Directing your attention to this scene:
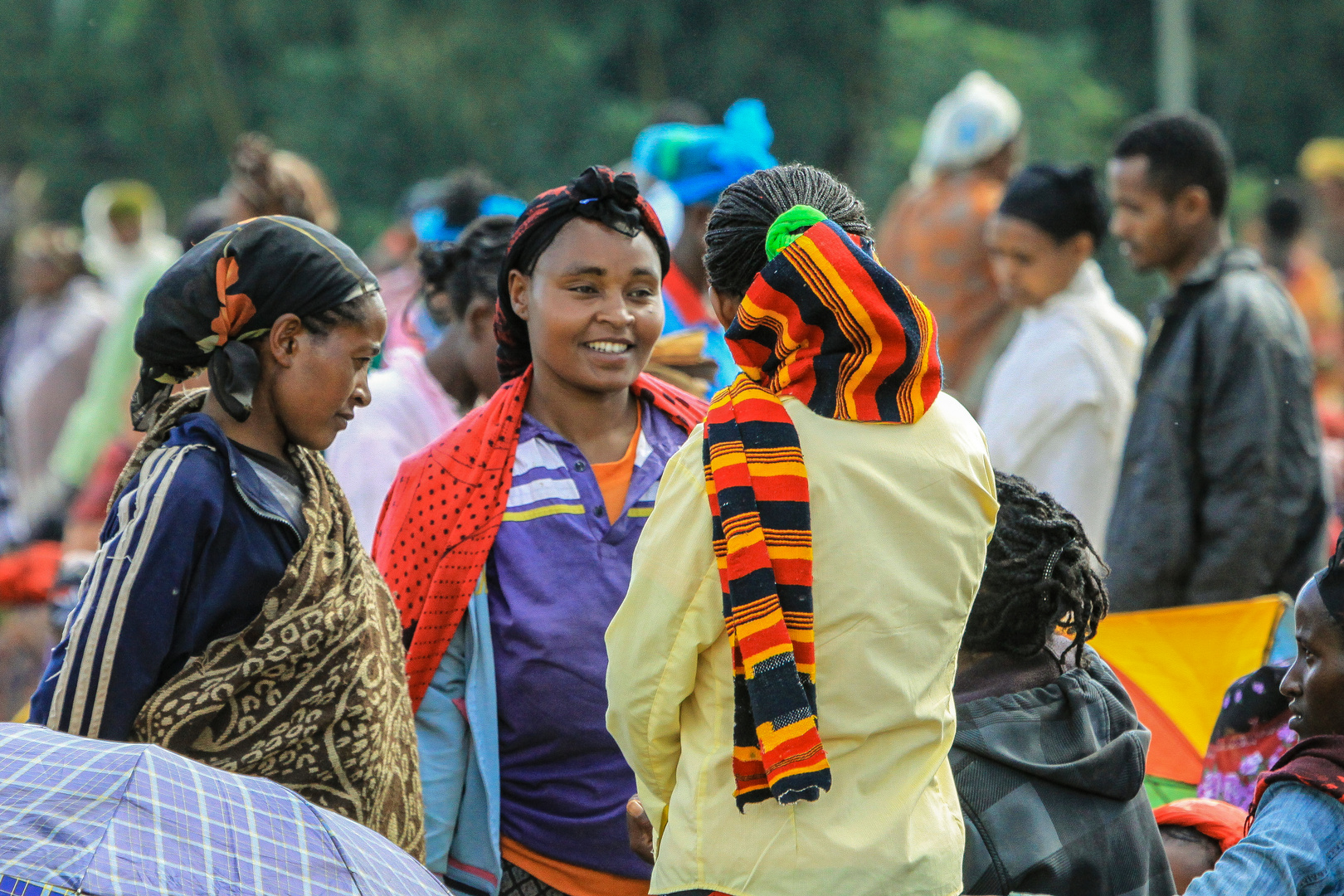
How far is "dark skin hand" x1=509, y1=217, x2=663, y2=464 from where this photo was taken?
2.97 meters

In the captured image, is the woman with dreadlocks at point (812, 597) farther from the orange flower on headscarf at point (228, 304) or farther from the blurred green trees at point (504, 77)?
the blurred green trees at point (504, 77)

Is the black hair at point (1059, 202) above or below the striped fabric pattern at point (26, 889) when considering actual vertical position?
above

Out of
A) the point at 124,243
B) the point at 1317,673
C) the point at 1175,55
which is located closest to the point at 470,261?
the point at 1317,673

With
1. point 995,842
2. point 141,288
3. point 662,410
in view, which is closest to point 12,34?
point 141,288

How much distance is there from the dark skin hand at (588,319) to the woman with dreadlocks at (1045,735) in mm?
823

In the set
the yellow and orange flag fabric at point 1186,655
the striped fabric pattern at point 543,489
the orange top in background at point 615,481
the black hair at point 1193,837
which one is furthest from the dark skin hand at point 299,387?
the yellow and orange flag fabric at point 1186,655

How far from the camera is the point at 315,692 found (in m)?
2.51

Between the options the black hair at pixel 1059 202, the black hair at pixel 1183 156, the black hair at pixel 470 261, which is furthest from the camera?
the black hair at pixel 1059 202

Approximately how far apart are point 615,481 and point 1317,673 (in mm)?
1370

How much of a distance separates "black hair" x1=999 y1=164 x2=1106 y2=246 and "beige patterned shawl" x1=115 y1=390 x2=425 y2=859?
129 inches

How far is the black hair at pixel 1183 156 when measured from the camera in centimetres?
482

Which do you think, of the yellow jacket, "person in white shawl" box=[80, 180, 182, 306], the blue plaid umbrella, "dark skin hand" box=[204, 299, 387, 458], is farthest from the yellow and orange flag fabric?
"person in white shawl" box=[80, 180, 182, 306]

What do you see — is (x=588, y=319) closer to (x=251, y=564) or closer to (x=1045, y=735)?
(x=251, y=564)

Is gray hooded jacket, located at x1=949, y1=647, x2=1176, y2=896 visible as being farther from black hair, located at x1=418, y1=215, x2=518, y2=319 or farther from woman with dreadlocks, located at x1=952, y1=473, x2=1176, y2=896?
black hair, located at x1=418, y1=215, x2=518, y2=319
